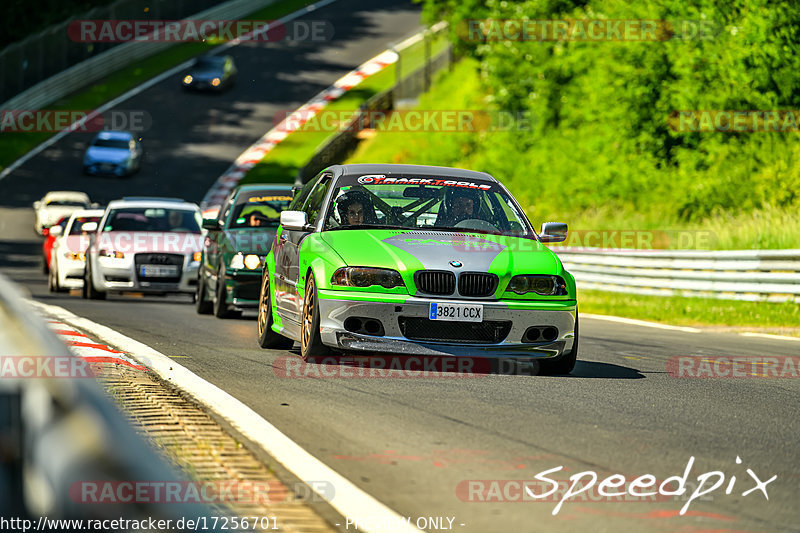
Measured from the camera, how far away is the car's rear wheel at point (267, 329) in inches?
454

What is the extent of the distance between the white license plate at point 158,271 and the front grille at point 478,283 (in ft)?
35.9

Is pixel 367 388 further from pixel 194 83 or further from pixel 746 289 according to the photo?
pixel 194 83

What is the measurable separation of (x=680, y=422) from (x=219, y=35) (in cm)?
6232

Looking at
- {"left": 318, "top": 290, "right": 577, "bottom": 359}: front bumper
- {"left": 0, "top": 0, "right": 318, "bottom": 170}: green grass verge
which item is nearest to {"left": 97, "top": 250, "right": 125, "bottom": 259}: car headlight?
{"left": 318, "top": 290, "right": 577, "bottom": 359}: front bumper

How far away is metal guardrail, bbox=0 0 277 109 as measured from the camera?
5450 centimetres

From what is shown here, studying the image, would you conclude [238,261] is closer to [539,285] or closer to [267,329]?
[267,329]

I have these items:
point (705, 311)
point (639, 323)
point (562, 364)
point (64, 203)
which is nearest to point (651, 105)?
point (705, 311)

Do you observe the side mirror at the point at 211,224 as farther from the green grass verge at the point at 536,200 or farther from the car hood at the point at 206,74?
the car hood at the point at 206,74

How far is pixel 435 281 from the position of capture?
941 cm

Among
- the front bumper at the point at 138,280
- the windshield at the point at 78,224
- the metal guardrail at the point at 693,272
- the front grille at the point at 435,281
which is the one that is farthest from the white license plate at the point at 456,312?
the windshield at the point at 78,224

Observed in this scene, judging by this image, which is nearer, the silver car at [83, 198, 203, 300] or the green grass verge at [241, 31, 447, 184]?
the silver car at [83, 198, 203, 300]

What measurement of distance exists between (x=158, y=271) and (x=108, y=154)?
28875mm

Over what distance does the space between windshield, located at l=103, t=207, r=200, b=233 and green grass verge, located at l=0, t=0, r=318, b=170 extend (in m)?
30.8

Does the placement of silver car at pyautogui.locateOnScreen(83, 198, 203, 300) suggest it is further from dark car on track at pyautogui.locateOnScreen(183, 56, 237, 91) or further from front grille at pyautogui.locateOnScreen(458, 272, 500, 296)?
dark car on track at pyautogui.locateOnScreen(183, 56, 237, 91)
